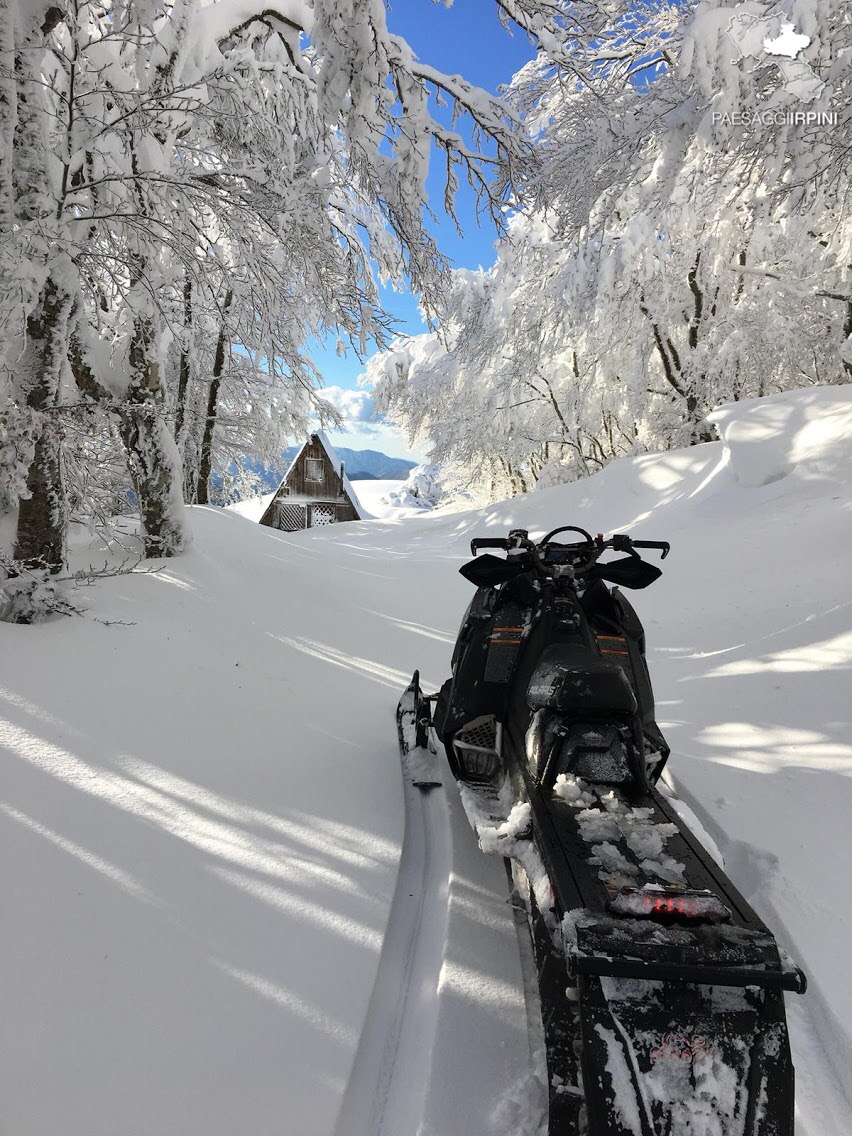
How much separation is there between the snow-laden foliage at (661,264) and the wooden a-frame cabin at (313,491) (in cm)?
508

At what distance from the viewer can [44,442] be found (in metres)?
3.79

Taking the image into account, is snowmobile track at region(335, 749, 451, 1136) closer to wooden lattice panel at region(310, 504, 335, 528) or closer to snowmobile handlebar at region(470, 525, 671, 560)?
snowmobile handlebar at region(470, 525, 671, 560)

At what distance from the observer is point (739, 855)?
228 centimetres

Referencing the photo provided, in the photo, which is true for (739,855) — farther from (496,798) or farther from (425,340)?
(425,340)

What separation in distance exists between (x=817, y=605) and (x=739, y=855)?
295 centimetres

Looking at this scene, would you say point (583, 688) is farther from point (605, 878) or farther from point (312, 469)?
point (312, 469)

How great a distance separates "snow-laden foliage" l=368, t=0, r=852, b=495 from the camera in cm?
395

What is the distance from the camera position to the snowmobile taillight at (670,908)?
4.33ft

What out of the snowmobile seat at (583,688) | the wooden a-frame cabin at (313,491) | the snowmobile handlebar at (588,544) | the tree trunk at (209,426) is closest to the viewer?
the snowmobile seat at (583,688)

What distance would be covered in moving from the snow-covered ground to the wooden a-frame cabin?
18398 mm

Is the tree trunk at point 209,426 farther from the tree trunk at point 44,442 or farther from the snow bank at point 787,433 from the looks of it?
the snow bank at point 787,433

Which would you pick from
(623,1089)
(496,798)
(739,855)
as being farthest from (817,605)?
(623,1089)

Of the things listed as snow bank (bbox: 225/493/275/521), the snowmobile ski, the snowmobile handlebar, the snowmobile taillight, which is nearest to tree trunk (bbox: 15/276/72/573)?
the snowmobile ski

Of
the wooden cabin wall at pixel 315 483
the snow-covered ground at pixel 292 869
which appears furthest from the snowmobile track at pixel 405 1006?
the wooden cabin wall at pixel 315 483
